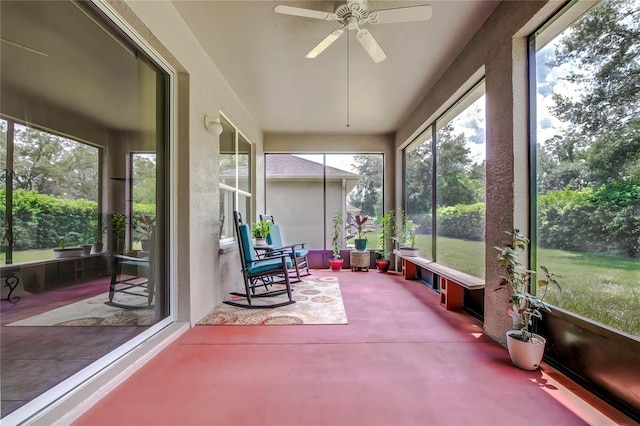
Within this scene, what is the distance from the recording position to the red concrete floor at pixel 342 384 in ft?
4.60

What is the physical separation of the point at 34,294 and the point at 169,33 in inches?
82.8

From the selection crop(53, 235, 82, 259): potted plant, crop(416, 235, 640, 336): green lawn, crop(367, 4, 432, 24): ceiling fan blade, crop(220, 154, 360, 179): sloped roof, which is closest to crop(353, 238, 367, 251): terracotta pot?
crop(220, 154, 360, 179): sloped roof

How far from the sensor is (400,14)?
78.3 inches

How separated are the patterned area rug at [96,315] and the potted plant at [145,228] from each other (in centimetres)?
41

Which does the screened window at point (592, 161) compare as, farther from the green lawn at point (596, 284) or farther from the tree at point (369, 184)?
the tree at point (369, 184)

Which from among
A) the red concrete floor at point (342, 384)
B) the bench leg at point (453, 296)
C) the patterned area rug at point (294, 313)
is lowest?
the patterned area rug at point (294, 313)

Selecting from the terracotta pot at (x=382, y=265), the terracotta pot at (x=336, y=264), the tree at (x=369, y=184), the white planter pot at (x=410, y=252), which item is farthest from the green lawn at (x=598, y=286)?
the tree at (x=369, y=184)

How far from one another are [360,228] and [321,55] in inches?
140

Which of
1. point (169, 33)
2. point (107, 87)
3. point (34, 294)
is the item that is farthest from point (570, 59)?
point (34, 294)

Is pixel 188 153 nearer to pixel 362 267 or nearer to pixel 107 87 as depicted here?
pixel 107 87

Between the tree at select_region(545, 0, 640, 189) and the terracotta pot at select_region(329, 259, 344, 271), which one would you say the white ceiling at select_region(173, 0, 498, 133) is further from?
the terracotta pot at select_region(329, 259, 344, 271)

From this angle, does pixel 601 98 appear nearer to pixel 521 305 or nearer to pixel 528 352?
pixel 521 305

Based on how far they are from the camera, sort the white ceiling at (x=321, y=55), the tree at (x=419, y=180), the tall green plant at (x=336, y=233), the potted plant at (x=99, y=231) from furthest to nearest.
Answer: the tall green plant at (x=336, y=233) < the tree at (x=419, y=180) < the white ceiling at (x=321, y=55) < the potted plant at (x=99, y=231)

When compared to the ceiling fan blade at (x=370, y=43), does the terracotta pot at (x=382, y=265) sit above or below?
below
